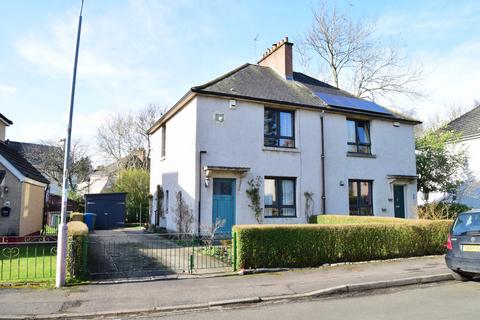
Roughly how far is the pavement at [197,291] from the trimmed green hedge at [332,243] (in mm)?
473

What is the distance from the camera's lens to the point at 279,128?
17.8 meters

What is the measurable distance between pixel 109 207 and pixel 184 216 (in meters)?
9.77

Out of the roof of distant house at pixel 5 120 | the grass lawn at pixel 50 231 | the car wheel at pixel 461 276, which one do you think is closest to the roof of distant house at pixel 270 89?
the roof of distant house at pixel 5 120

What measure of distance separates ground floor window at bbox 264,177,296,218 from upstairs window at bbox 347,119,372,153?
13.8ft

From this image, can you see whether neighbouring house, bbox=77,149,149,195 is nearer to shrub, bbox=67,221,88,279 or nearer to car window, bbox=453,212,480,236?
shrub, bbox=67,221,88,279

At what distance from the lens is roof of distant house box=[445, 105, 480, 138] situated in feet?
87.2

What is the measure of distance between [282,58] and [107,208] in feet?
46.0

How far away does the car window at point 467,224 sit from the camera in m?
8.56

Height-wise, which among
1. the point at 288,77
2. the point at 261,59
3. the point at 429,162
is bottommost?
the point at 429,162

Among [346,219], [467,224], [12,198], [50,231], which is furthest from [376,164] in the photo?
[50,231]

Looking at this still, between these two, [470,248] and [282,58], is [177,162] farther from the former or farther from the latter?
[470,248]

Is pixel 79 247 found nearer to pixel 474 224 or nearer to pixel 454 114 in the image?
pixel 474 224

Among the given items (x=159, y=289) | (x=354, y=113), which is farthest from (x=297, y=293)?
(x=354, y=113)

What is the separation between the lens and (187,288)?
8.52 meters
